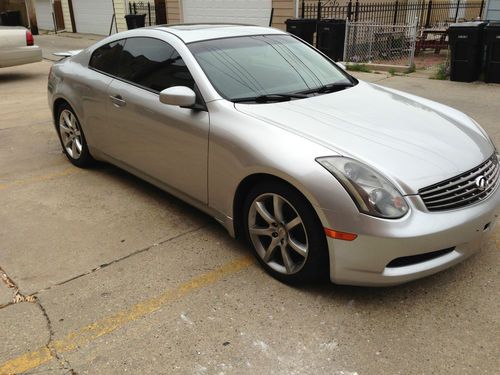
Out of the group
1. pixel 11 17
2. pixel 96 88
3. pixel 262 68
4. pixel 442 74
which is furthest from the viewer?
pixel 11 17

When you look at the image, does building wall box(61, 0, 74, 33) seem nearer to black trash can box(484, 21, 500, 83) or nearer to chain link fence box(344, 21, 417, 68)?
chain link fence box(344, 21, 417, 68)

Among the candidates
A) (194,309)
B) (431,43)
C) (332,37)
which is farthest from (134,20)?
Answer: (194,309)

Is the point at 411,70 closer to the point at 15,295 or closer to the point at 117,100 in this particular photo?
the point at 117,100

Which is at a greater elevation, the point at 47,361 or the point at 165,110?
the point at 165,110

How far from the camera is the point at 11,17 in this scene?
2234 centimetres

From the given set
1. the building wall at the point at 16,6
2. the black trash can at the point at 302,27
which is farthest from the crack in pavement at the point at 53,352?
the building wall at the point at 16,6

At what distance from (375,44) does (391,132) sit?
31.4 ft

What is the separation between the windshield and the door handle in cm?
82

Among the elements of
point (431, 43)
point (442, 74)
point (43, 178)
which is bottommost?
point (43, 178)

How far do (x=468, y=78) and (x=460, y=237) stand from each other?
7669 mm

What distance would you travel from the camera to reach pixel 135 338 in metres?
2.66

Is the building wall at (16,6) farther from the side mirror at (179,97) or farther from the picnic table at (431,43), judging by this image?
the side mirror at (179,97)

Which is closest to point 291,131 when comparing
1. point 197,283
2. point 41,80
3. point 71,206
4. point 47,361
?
point 197,283

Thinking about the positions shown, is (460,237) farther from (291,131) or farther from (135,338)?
(135,338)
